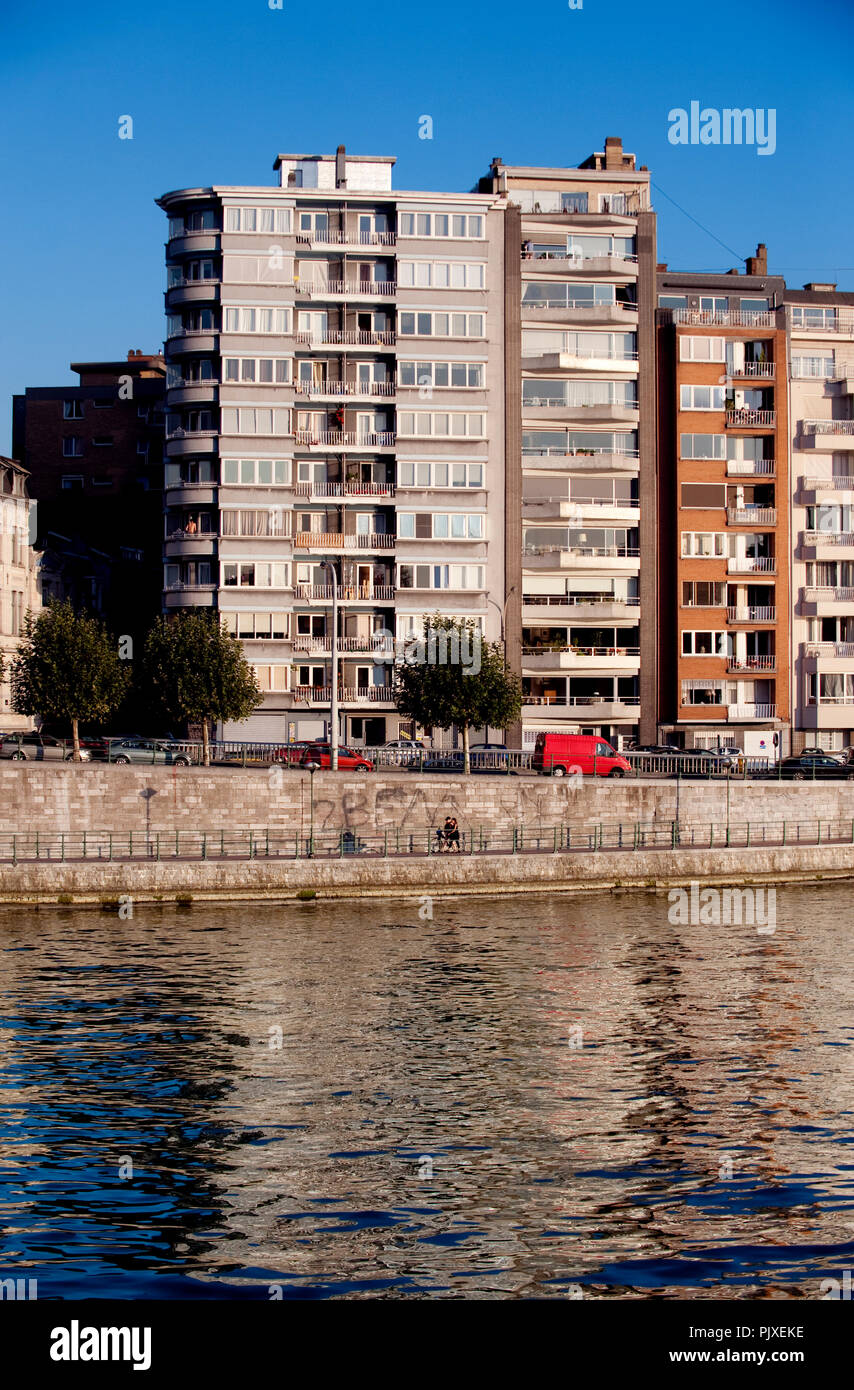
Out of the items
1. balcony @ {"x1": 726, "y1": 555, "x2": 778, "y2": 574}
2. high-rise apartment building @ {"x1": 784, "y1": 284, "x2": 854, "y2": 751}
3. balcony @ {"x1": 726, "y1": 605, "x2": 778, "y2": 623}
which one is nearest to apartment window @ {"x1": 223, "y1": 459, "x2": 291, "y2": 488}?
balcony @ {"x1": 726, "y1": 555, "x2": 778, "y2": 574}

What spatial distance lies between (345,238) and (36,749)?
37382mm

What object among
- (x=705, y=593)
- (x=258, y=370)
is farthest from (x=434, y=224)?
(x=705, y=593)

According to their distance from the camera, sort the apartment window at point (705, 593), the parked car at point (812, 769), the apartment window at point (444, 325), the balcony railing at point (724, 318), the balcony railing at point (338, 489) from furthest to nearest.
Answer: the balcony railing at point (724, 318) → the apartment window at point (705, 593) → the apartment window at point (444, 325) → the balcony railing at point (338, 489) → the parked car at point (812, 769)

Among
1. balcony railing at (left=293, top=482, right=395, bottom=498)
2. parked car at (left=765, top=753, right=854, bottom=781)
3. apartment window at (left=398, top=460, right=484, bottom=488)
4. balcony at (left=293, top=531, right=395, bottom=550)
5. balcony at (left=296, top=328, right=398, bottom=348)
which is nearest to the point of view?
parked car at (left=765, top=753, right=854, bottom=781)

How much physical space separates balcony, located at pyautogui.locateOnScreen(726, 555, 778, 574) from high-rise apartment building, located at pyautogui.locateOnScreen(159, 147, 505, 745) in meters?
13.7

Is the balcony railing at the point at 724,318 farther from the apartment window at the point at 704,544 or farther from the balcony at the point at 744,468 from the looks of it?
the apartment window at the point at 704,544

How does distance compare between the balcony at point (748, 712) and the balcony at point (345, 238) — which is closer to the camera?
the balcony at point (345, 238)

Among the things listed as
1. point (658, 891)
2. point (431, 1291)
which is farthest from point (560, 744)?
point (431, 1291)

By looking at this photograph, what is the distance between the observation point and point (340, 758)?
6856cm

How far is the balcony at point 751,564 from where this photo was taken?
3494 inches

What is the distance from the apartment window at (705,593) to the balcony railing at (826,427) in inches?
432

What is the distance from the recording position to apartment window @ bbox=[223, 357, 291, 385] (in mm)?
84125

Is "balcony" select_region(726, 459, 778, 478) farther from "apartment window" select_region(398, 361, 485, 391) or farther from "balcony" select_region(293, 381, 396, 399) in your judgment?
"balcony" select_region(293, 381, 396, 399)

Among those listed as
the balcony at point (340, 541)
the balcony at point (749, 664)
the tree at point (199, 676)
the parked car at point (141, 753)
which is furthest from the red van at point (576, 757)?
the balcony at point (340, 541)
